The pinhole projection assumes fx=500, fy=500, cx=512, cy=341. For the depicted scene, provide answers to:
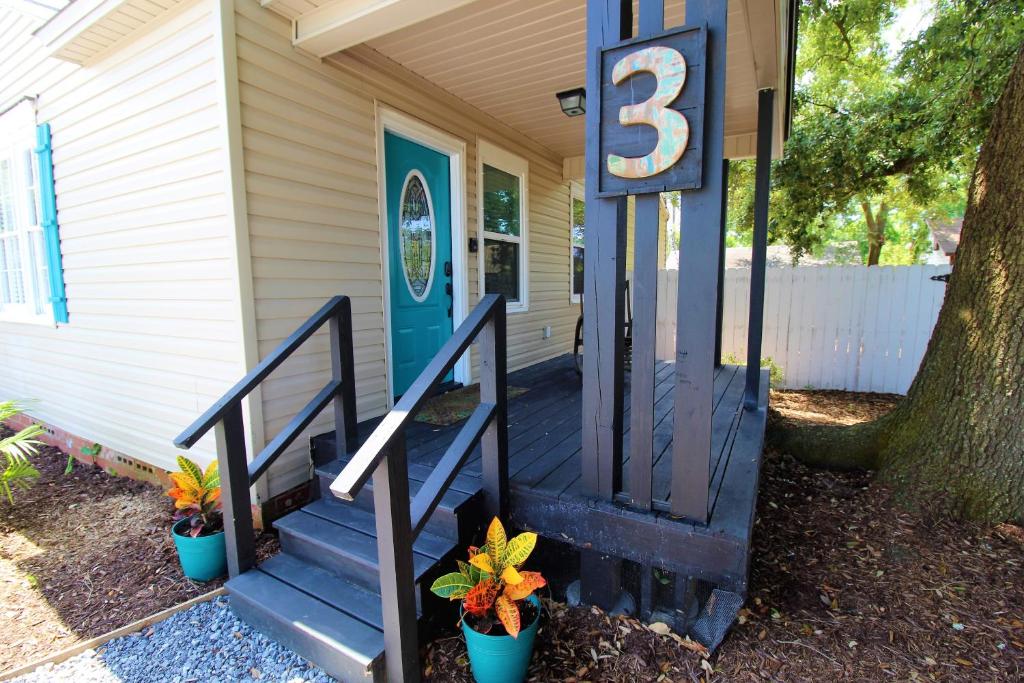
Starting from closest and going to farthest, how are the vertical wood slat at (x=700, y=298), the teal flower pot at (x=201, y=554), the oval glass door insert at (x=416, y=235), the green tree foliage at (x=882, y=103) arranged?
1. the vertical wood slat at (x=700, y=298)
2. the teal flower pot at (x=201, y=554)
3. the oval glass door insert at (x=416, y=235)
4. the green tree foliage at (x=882, y=103)

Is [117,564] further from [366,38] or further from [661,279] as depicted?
[661,279]

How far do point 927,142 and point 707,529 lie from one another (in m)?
7.45

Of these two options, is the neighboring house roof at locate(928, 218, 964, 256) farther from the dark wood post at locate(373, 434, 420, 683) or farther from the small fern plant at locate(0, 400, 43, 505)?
the small fern plant at locate(0, 400, 43, 505)

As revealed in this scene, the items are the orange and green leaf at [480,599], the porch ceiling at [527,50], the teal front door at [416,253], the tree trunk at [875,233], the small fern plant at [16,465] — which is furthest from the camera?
the tree trunk at [875,233]

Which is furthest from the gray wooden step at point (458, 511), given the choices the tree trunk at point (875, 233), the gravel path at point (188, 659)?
the tree trunk at point (875, 233)

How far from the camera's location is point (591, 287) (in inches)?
74.9

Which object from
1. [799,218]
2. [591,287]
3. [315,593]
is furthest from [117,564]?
[799,218]

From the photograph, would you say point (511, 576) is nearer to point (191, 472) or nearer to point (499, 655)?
point (499, 655)

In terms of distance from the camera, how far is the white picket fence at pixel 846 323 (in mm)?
5551

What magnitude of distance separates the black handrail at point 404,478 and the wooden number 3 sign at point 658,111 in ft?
2.41

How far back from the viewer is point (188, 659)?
6.13 ft

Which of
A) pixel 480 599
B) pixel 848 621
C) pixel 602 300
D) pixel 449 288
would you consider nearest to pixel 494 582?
pixel 480 599

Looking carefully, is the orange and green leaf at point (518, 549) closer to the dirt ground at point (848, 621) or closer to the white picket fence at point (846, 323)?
the dirt ground at point (848, 621)

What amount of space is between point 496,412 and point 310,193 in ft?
5.75
